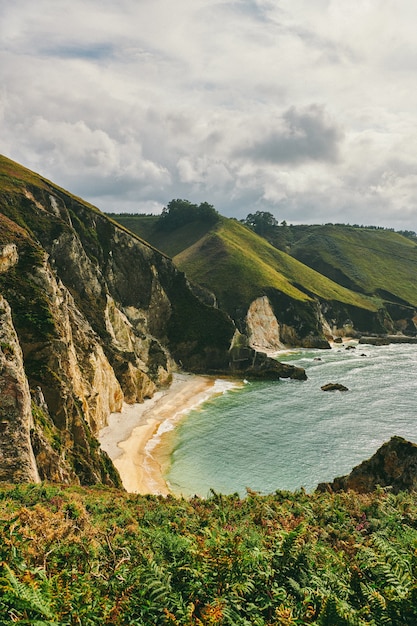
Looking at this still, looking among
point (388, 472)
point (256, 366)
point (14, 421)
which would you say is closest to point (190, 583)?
point (14, 421)

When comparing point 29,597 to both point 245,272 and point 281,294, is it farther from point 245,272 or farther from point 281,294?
point 245,272

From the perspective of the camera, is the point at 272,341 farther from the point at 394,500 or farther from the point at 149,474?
the point at 394,500

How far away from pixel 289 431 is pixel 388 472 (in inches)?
1151

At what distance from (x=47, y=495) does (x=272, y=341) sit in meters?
115

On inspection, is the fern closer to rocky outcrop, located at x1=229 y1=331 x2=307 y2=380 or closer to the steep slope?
rocky outcrop, located at x1=229 y1=331 x2=307 y2=380

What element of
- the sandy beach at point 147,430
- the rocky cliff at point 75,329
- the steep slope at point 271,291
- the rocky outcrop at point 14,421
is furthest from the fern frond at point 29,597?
the steep slope at point 271,291

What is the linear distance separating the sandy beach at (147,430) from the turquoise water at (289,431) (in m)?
2.24

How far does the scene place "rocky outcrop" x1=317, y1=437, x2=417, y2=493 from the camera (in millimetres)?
27469

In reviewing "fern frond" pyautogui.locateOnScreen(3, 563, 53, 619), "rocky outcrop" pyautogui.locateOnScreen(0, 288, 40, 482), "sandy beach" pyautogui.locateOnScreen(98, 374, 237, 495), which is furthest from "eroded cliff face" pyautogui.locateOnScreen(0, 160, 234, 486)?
"fern frond" pyautogui.locateOnScreen(3, 563, 53, 619)

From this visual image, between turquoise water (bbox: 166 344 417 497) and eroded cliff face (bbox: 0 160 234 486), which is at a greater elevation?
eroded cliff face (bbox: 0 160 234 486)

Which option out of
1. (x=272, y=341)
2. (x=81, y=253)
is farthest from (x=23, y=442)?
(x=272, y=341)

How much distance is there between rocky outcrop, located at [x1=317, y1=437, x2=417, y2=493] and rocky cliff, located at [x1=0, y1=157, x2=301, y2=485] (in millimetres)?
21632

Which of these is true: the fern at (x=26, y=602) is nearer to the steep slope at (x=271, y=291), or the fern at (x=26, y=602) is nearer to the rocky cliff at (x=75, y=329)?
the rocky cliff at (x=75, y=329)

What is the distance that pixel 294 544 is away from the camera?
30.8ft
